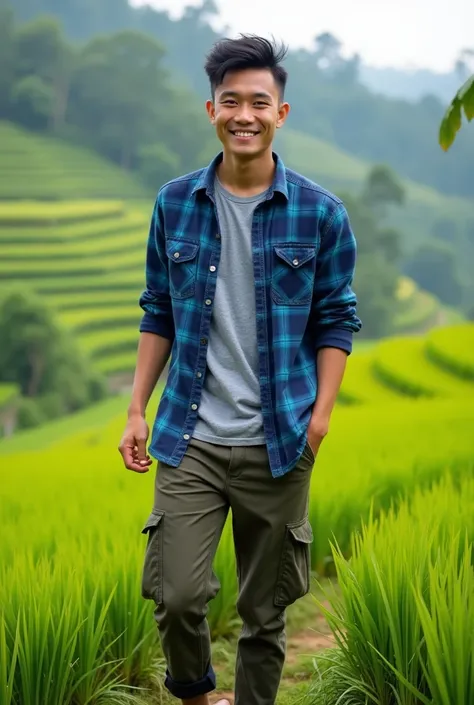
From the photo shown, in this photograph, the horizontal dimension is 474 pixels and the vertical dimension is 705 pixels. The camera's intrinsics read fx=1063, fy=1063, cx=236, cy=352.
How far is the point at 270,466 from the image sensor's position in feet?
7.04

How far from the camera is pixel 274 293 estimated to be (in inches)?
85.7

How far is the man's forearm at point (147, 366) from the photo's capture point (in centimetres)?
229

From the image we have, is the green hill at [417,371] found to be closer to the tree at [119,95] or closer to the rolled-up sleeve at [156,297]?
the rolled-up sleeve at [156,297]

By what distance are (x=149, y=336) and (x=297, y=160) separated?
77.6 m

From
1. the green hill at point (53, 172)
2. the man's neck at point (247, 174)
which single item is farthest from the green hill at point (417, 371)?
the green hill at point (53, 172)

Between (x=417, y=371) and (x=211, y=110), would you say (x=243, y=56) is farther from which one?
(x=417, y=371)

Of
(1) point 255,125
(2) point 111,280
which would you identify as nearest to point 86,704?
(1) point 255,125

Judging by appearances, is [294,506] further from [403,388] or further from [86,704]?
[403,388]

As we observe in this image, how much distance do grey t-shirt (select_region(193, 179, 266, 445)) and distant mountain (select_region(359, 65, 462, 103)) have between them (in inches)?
6396

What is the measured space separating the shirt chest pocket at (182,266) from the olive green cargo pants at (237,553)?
33 cm

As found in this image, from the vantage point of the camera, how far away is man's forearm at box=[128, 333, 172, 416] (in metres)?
2.29

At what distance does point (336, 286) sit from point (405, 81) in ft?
603

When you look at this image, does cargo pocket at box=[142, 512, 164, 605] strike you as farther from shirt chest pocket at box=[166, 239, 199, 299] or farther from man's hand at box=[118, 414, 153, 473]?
shirt chest pocket at box=[166, 239, 199, 299]

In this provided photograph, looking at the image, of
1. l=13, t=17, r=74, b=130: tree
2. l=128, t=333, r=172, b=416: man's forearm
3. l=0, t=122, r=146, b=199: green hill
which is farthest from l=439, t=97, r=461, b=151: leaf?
l=13, t=17, r=74, b=130: tree
